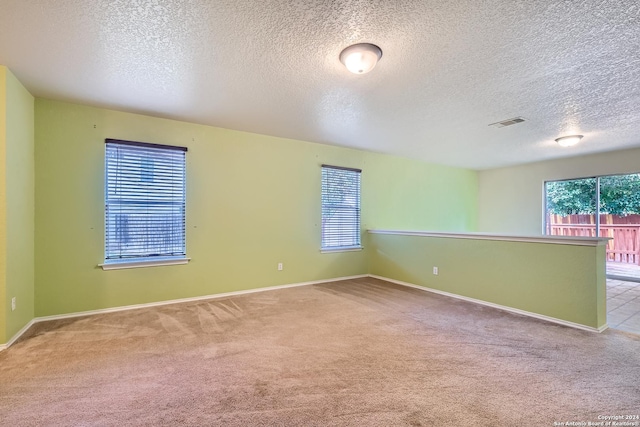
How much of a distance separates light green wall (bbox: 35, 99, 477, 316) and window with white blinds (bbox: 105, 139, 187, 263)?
0.32ft

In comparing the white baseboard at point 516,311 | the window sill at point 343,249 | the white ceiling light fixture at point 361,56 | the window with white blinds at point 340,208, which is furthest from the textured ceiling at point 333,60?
the white baseboard at point 516,311

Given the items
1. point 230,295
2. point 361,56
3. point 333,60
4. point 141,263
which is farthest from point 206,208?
point 361,56

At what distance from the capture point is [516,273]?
11.6 feet

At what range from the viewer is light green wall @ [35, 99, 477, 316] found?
3277 mm

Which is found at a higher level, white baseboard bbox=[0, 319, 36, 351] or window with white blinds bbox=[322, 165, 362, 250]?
window with white blinds bbox=[322, 165, 362, 250]

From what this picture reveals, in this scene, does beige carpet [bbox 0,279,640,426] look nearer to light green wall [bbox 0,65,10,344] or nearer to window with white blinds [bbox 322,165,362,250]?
light green wall [bbox 0,65,10,344]

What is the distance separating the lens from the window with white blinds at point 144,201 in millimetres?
3539

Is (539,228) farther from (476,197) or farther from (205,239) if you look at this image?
(205,239)

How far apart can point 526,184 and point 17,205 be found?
869cm

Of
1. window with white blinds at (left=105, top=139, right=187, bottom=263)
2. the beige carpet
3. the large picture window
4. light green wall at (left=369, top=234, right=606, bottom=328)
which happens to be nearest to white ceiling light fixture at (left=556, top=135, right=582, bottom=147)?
the large picture window

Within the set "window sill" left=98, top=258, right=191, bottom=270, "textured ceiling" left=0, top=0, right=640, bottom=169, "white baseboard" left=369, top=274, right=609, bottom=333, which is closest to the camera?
"textured ceiling" left=0, top=0, right=640, bottom=169

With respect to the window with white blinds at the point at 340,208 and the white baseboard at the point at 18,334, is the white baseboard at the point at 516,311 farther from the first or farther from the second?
the white baseboard at the point at 18,334

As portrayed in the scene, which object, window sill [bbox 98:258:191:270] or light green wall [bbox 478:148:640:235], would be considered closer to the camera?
window sill [bbox 98:258:191:270]

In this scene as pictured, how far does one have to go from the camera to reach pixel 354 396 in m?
1.87
